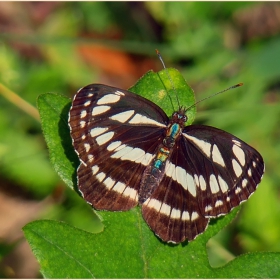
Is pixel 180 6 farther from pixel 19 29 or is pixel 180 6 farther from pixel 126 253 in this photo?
pixel 126 253

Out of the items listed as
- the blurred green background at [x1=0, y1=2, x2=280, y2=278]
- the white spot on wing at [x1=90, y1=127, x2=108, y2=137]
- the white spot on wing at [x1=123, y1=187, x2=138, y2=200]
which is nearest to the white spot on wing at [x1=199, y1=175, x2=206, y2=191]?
the white spot on wing at [x1=123, y1=187, x2=138, y2=200]

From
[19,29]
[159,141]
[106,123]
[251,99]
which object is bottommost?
[251,99]

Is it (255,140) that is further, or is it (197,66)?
(197,66)

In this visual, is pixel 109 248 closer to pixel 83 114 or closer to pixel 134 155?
pixel 134 155

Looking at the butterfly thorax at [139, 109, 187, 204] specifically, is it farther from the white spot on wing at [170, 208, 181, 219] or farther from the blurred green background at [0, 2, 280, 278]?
the blurred green background at [0, 2, 280, 278]

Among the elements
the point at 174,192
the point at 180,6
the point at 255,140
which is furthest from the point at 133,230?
the point at 180,6

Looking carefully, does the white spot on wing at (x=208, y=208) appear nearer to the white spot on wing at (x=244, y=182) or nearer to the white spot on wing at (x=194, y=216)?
the white spot on wing at (x=194, y=216)

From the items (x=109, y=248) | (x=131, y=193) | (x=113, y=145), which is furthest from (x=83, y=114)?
(x=109, y=248)
